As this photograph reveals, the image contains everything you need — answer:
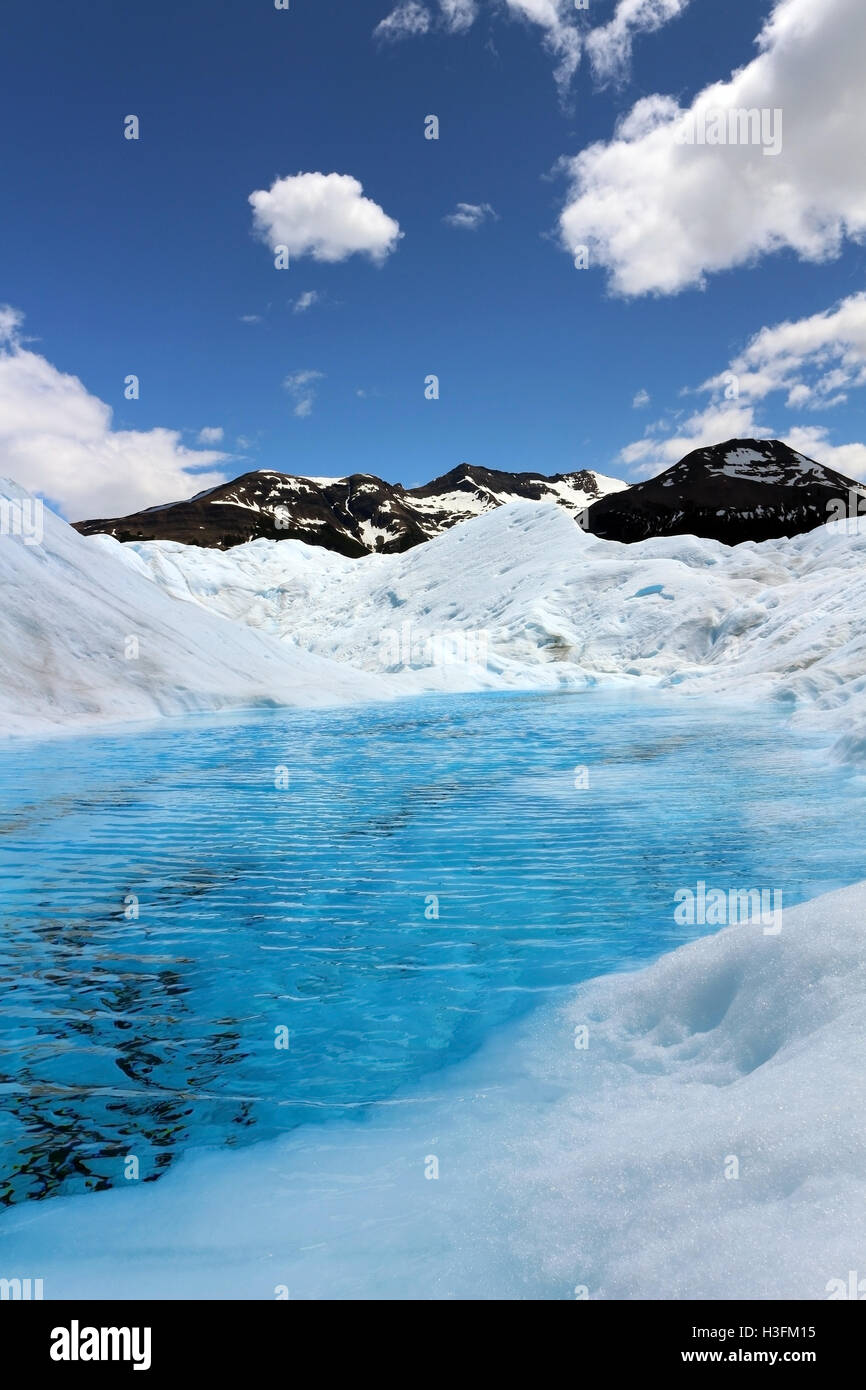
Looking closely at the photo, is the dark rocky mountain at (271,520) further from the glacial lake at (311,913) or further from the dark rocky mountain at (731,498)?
the glacial lake at (311,913)

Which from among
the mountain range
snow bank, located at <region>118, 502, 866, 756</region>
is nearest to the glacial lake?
snow bank, located at <region>118, 502, 866, 756</region>

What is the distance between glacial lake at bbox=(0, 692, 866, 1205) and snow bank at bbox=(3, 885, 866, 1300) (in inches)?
11.4

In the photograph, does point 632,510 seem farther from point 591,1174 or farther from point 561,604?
point 591,1174

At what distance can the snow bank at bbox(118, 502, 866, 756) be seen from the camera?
33531 millimetres


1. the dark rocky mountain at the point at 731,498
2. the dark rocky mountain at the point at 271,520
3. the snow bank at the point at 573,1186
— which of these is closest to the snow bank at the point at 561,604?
the snow bank at the point at 573,1186

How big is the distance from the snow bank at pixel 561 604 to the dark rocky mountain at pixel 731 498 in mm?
77474

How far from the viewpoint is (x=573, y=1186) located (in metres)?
2.78

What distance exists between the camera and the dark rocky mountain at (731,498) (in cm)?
14288

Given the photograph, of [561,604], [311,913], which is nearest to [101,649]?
[311,913]

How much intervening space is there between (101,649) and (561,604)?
114 ft
